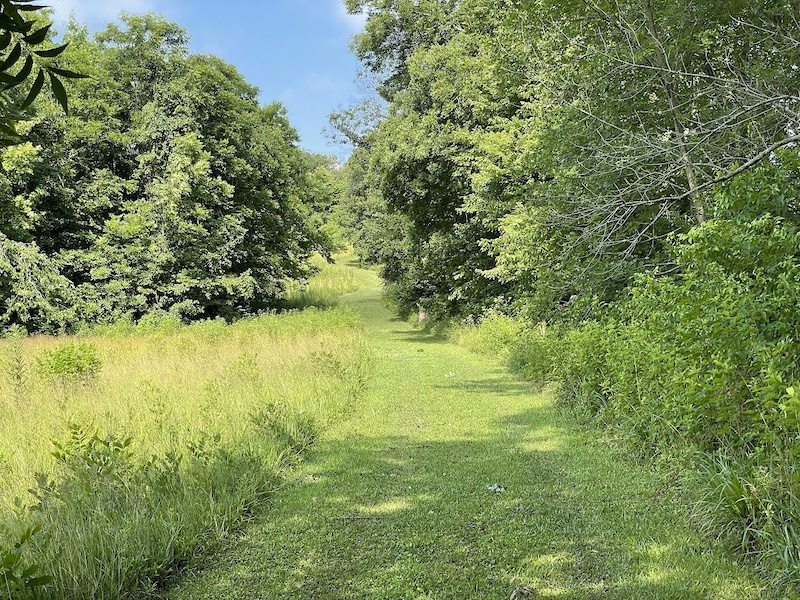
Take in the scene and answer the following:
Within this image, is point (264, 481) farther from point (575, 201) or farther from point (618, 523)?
point (575, 201)

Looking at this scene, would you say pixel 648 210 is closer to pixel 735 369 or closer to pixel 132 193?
pixel 735 369

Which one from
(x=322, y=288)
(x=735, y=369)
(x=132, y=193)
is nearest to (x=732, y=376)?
A: (x=735, y=369)

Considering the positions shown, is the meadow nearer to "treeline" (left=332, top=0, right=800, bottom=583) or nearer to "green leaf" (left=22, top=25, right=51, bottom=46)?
"green leaf" (left=22, top=25, right=51, bottom=46)

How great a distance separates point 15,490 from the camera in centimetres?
483

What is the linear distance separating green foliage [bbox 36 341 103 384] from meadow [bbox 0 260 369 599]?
24 mm

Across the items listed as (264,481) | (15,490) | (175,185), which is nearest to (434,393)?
(264,481)

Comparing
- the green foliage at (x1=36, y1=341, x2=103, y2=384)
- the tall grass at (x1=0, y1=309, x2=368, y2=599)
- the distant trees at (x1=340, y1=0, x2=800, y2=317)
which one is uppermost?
the distant trees at (x1=340, y1=0, x2=800, y2=317)

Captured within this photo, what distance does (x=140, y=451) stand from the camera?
5.82 metres

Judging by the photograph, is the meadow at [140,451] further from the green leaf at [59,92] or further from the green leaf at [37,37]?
the green leaf at [37,37]

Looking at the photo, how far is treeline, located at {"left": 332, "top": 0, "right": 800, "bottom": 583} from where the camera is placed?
4.38 metres

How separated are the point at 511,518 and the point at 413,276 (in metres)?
22.8

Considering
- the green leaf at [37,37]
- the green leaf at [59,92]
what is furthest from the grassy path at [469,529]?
the green leaf at [37,37]

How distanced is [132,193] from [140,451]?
22481 mm

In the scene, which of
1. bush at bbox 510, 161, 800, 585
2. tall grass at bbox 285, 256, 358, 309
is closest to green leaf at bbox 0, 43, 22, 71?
bush at bbox 510, 161, 800, 585
